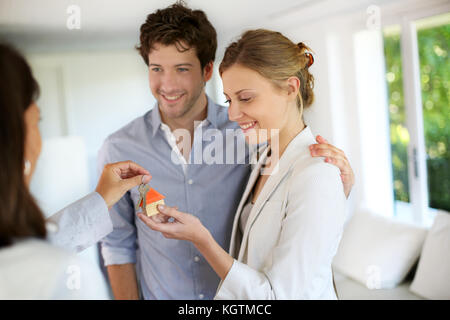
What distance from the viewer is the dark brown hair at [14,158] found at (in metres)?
0.68

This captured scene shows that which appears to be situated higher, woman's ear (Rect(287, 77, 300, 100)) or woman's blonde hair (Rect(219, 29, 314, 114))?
woman's blonde hair (Rect(219, 29, 314, 114))

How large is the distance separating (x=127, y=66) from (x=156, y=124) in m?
0.15

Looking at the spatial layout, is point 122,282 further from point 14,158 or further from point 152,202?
point 14,158

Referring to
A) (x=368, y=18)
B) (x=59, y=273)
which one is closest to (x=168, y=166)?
(x=59, y=273)

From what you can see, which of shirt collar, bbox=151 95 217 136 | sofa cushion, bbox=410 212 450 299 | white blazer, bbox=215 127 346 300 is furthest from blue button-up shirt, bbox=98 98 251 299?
sofa cushion, bbox=410 212 450 299

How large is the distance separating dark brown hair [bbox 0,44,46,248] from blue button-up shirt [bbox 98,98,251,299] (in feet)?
0.94

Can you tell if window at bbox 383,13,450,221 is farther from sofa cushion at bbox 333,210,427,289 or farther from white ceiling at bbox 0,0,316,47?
white ceiling at bbox 0,0,316,47

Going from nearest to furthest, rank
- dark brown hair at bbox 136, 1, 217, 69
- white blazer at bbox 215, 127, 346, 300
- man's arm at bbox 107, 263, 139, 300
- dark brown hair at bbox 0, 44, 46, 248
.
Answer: dark brown hair at bbox 0, 44, 46, 248 < white blazer at bbox 215, 127, 346, 300 < dark brown hair at bbox 136, 1, 217, 69 < man's arm at bbox 107, 263, 139, 300

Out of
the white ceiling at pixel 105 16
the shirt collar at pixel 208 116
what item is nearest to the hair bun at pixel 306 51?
the white ceiling at pixel 105 16

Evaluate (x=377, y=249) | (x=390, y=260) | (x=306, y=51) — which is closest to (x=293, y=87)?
(x=306, y=51)

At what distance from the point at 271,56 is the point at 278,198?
29 cm

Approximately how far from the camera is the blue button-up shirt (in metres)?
0.98

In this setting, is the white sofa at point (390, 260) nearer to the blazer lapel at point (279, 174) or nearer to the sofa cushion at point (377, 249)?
the sofa cushion at point (377, 249)

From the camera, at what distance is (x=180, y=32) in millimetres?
927
